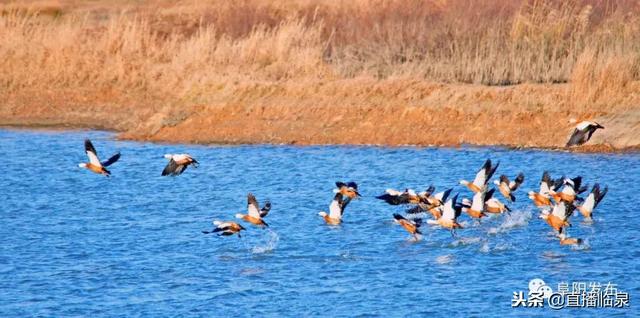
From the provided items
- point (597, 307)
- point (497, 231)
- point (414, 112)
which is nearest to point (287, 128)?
point (414, 112)

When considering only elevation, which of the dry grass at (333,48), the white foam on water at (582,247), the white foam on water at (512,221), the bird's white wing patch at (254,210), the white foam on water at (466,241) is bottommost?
the white foam on water at (466,241)

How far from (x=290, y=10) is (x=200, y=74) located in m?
4.76

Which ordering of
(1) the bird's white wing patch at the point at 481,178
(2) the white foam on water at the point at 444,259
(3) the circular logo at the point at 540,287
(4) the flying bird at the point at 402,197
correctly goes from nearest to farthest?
(3) the circular logo at the point at 540,287, (2) the white foam on water at the point at 444,259, (4) the flying bird at the point at 402,197, (1) the bird's white wing patch at the point at 481,178

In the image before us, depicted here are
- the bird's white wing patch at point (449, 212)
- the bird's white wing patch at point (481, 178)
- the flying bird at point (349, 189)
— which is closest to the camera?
the bird's white wing patch at point (449, 212)

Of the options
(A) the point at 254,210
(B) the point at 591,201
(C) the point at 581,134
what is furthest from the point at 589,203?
(C) the point at 581,134

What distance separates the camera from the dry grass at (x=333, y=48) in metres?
25.6

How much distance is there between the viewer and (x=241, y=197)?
2083 cm

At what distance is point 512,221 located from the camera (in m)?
18.2

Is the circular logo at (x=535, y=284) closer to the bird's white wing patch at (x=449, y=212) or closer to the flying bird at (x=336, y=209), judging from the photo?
the bird's white wing patch at (x=449, y=212)

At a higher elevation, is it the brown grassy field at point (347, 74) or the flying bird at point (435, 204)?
the brown grassy field at point (347, 74)

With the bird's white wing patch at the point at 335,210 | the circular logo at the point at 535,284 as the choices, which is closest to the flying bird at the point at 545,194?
the bird's white wing patch at the point at 335,210

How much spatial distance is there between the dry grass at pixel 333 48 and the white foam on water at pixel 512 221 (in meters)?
6.16

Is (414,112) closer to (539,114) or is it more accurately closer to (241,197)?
(539,114)

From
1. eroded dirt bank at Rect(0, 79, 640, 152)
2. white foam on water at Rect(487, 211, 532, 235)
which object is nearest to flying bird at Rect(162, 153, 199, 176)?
white foam on water at Rect(487, 211, 532, 235)
